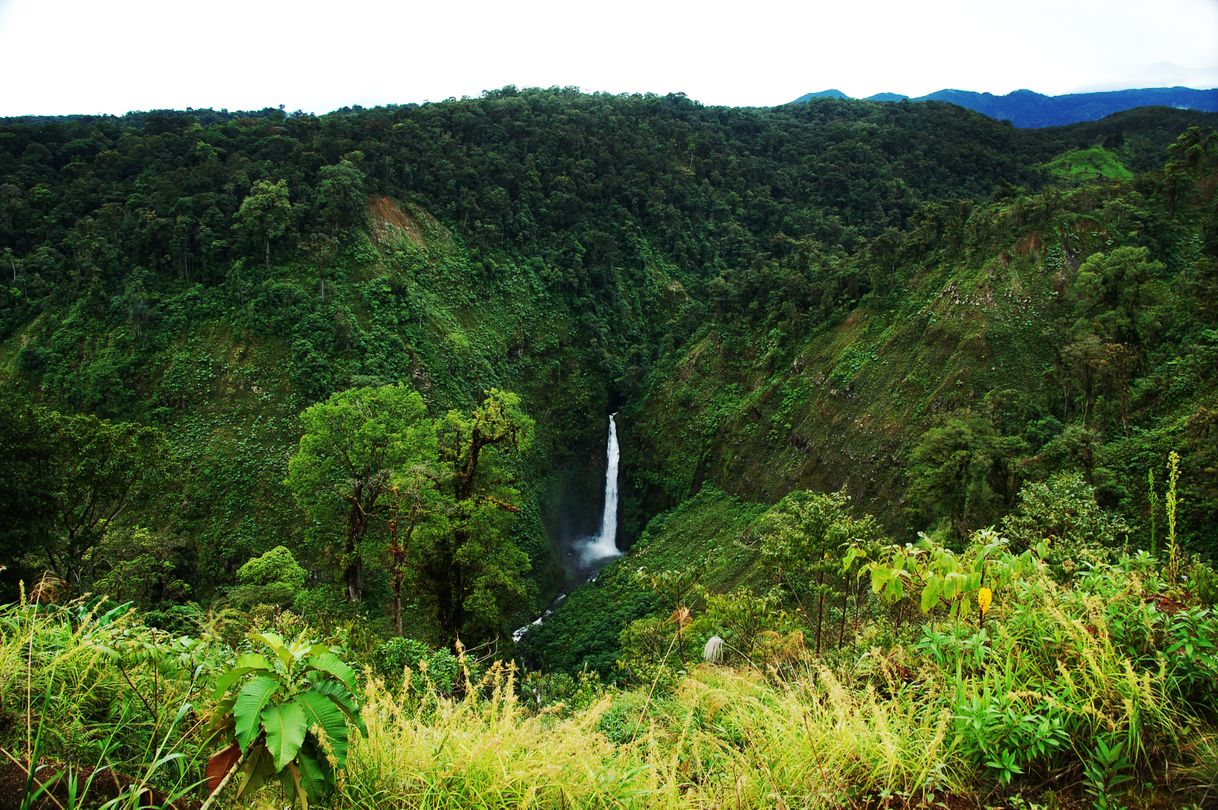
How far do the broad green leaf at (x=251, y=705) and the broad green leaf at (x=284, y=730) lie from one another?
1.8 inches

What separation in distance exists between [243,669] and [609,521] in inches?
1314

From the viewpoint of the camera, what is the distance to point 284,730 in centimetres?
255

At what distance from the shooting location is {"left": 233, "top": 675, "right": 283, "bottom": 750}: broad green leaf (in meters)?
2.51

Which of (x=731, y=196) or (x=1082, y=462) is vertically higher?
(x=731, y=196)

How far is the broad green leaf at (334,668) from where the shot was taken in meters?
2.76

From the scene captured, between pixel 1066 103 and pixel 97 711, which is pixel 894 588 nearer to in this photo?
pixel 97 711

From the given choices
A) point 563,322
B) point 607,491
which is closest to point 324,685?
point 607,491

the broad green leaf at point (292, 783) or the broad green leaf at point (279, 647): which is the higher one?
the broad green leaf at point (279, 647)

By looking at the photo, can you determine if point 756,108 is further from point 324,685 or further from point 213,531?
point 324,685

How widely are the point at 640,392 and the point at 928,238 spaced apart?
17.6 metres

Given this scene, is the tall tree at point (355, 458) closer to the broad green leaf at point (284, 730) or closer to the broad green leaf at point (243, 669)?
the broad green leaf at point (243, 669)

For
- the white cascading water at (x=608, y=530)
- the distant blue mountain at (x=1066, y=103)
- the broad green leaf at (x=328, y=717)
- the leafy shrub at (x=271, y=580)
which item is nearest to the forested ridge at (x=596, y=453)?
the broad green leaf at (x=328, y=717)

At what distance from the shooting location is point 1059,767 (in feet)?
10.5

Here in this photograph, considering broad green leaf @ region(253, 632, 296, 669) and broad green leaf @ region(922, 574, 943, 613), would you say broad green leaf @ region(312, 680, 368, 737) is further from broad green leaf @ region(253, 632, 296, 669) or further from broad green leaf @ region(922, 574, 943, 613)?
broad green leaf @ region(922, 574, 943, 613)
